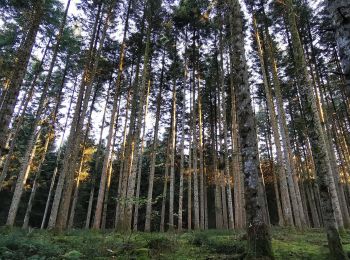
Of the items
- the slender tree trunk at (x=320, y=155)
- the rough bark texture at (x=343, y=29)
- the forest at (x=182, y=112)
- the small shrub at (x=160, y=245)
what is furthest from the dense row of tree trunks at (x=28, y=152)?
the rough bark texture at (x=343, y=29)

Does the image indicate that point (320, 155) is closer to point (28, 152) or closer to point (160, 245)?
point (160, 245)

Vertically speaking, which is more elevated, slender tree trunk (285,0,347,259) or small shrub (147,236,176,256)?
slender tree trunk (285,0,347,259)

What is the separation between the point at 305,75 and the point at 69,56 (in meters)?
21.7

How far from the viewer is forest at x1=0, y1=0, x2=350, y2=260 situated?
6.90 m

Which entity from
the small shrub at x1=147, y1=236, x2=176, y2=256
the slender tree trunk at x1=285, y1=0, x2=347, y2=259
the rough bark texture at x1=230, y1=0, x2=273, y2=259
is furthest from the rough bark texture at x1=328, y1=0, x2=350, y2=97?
the small shrub at x1=147, y1=236, x2=176, y2=256

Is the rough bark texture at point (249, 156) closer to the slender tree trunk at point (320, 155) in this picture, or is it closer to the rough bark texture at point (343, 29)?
the slender tree trunk at point (320, 155)

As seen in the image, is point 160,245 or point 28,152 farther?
point 28,152

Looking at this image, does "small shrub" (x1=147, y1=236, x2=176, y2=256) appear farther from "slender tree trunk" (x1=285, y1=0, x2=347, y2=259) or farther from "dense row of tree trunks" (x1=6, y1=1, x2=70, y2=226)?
"dense row of tree trunks" (x1=6, y1=1, x2=70, y2=226)

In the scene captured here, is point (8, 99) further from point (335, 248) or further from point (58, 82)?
point (58, 82)

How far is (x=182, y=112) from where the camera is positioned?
69.4 ft

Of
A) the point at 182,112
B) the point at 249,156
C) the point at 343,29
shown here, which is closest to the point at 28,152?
the point at 182,112

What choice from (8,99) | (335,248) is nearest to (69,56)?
(8,99)

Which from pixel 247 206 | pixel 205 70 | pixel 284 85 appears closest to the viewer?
pixel 247 206

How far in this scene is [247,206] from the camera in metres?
6.27
